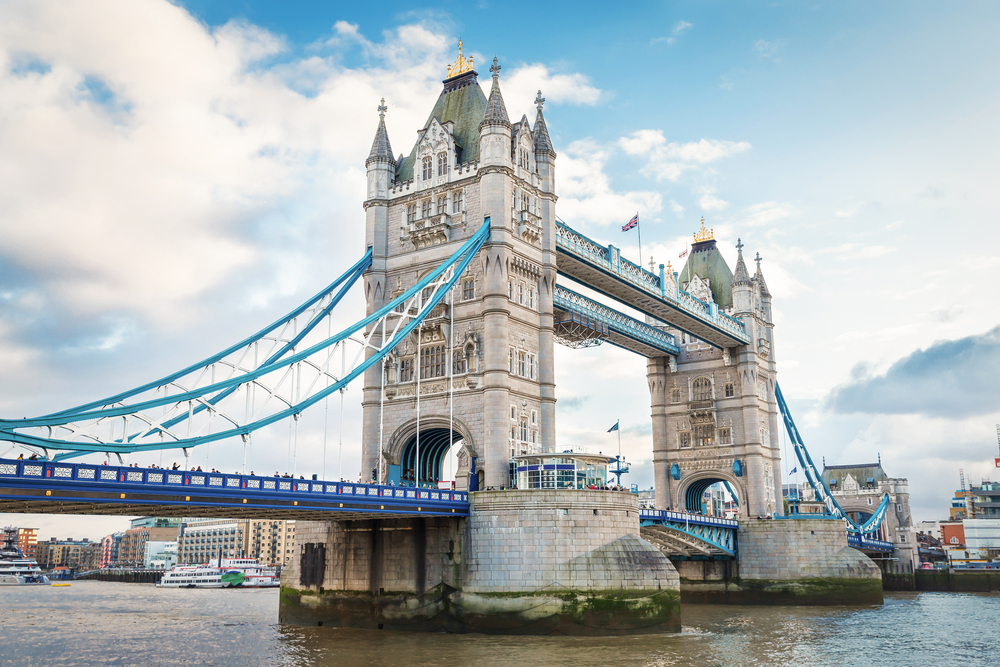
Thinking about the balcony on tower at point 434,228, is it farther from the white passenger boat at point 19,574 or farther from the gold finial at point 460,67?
the white passenger boat at point 19,574

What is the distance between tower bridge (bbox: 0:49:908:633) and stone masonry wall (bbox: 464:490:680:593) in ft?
0.27

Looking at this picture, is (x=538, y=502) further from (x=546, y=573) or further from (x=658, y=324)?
(x=658, y=324)

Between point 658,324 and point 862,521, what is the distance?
45.9 meters

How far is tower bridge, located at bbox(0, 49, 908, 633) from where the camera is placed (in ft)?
108

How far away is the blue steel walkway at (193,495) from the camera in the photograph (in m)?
26.2

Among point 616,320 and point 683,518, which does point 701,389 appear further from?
point 683,518

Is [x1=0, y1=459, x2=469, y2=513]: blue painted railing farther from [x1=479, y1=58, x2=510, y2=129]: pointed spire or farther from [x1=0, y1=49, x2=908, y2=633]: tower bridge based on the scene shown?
[x1=479, y1=58, x2=510, y2=129]: pointed spire

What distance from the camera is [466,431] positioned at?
44656mm

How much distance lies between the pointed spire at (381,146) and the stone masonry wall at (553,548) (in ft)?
72.5

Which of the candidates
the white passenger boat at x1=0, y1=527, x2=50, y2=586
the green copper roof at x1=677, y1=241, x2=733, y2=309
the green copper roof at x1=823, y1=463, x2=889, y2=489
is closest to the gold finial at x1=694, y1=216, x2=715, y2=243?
the green copper roof at x1=677, y1=241, x2=733, y2=309

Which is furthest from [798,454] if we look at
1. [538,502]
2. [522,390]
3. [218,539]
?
[218,539]

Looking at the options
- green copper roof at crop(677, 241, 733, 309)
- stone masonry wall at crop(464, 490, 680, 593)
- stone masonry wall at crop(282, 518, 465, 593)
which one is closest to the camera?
stone masonry wall at crop(464, 490, 680, 593)

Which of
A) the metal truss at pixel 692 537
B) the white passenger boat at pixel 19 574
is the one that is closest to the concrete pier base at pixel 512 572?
the metal truss at pixel 692 537

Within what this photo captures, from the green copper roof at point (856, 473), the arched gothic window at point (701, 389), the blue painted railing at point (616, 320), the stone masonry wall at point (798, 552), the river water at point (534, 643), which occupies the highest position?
the blue painted railing at point (616, 320)
